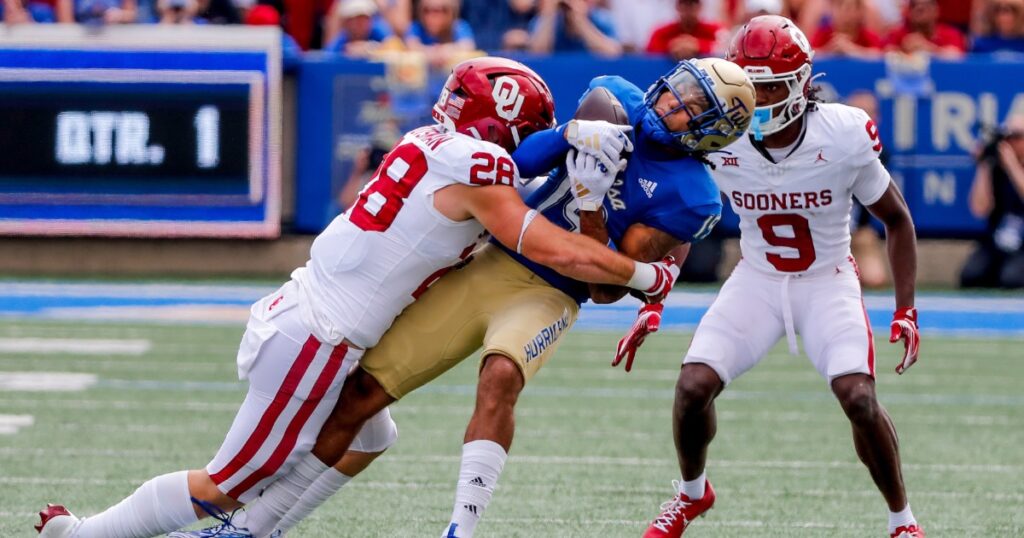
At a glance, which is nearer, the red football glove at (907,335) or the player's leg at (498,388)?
the player's leg at (498,388)

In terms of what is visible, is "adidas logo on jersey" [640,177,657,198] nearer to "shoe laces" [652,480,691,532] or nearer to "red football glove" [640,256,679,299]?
"red football glove" [640,256,679,299]

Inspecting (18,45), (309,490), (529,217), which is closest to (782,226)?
(529,217)

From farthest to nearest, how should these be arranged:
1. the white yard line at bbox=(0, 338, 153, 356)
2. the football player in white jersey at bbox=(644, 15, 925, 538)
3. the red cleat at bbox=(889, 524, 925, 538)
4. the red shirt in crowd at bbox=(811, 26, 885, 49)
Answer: the red shirt in crowd at bbox=(811, 26, 885, 49) → the white yard line at bbox=(0, 338, 153, 356) → the football player in white jersey at bbox=(644, 15, 925, 538) → the red cleat at bbox=(889, 524, 925, 538)

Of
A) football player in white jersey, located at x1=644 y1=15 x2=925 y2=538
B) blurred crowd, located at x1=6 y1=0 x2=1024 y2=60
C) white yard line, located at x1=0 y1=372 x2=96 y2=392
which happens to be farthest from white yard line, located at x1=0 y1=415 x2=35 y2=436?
blurred crowd, located at x1=6 y1=0 x2=1024 y2=60

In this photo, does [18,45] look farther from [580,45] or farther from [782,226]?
[782,226]

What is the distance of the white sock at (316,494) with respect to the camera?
4.53 metres

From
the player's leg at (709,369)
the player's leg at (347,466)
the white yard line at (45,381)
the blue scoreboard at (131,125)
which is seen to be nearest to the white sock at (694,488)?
the player's leg at (709,369)

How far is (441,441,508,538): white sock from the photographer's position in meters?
4.18

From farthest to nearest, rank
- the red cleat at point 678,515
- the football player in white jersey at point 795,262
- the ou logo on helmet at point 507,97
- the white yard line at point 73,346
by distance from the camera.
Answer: the white yard line at point 73,346
the red cleat at point 678,515
the football player in white jersey at point 795,262
the ou logo on helmet at point 507,97

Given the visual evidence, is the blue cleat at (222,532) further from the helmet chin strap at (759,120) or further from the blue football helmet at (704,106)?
the helmet chin strap at (759,120)

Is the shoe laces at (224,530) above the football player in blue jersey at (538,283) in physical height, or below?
below

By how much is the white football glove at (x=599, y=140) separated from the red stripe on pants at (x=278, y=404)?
805 millimetres

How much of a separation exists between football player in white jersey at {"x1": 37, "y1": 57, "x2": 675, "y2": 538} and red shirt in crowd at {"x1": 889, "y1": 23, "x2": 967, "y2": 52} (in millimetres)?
8319

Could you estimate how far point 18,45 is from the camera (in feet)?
37.7
